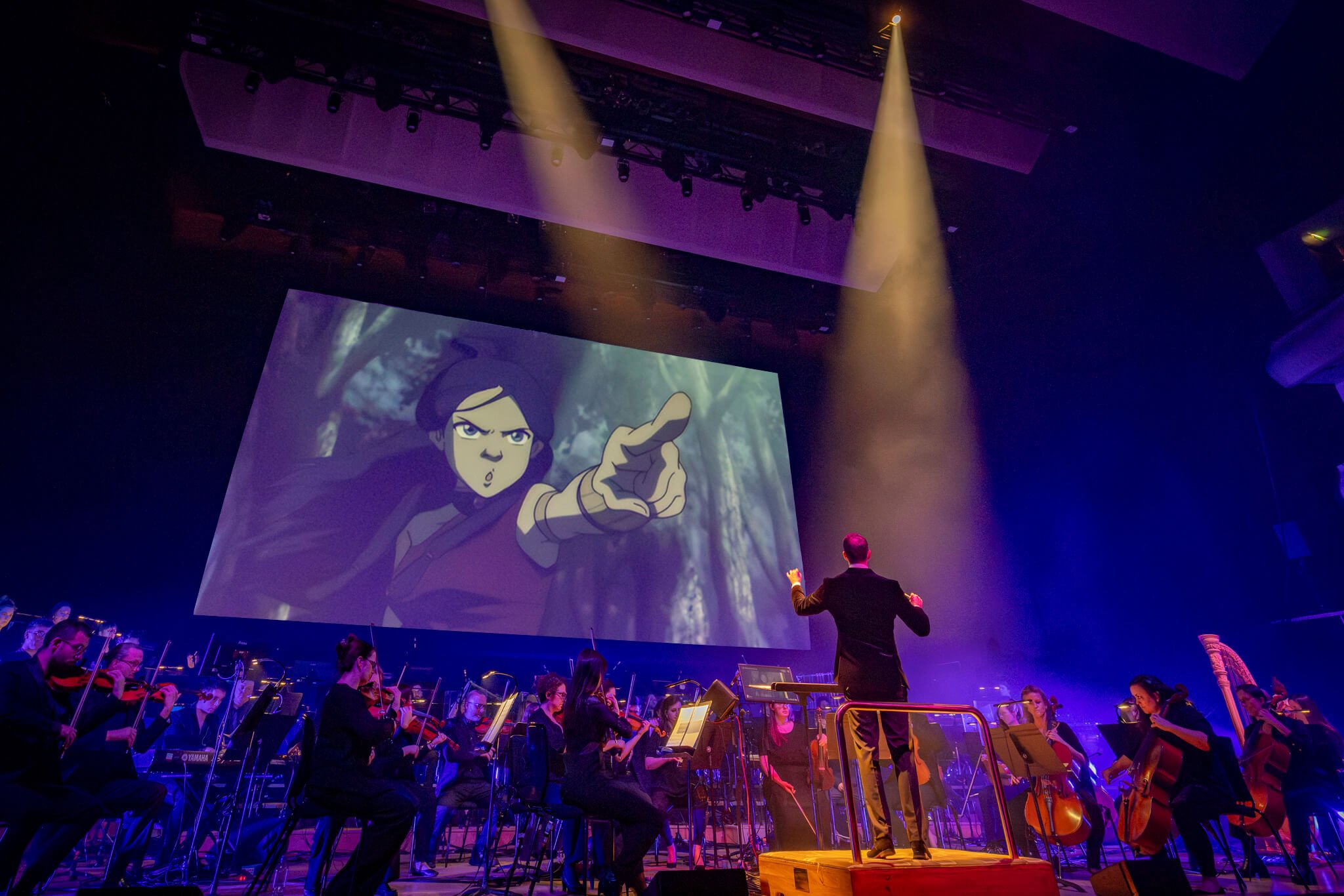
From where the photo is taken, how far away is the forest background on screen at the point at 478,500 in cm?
770

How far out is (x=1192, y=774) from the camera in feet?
15.7

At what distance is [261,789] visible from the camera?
22.0ft

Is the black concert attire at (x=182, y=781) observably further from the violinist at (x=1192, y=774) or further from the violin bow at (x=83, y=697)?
the violinist at (x=1192, y=774)

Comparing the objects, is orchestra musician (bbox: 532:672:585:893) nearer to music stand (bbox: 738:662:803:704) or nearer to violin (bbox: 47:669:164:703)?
music stand (bbox: 738:662:803:704)

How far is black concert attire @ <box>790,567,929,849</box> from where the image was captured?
3.43 m

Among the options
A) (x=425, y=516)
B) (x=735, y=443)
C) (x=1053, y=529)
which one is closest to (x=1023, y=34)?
(x=735, y=443)

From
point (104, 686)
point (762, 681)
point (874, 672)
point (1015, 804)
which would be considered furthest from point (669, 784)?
point (104, 686)

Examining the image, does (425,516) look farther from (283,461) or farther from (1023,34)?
(1023,34)

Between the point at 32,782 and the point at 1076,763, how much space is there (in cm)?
744

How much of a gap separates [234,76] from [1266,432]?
42.7 ft

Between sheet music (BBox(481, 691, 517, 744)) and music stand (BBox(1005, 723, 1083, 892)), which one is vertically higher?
sheet music (BBox(481, 691, 517, 744))

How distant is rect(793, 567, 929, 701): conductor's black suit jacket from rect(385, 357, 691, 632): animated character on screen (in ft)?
17.5

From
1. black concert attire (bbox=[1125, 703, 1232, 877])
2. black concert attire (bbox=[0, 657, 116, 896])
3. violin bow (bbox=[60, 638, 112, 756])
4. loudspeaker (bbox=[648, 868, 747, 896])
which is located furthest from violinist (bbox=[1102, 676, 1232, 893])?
violin bow (bbox=[60, 638, 112, 756])

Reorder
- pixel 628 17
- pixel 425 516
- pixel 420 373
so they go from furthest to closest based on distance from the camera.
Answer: pixel 420 373, pixel 425 516, pixel 628 17
